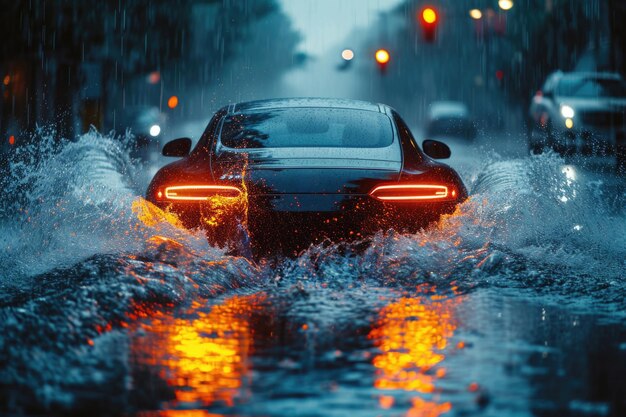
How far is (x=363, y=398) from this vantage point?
4.63 m

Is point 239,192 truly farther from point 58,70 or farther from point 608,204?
point 58,70

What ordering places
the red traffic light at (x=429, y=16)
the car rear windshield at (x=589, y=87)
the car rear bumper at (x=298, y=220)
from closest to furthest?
1. the car rear bumper at (x=298, y=220)
2. the car rear windshield at (x=589, y=87)
3. the red traffic light at (x=429, y=16)

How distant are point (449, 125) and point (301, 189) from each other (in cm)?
4170

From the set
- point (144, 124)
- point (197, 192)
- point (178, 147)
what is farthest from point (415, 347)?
point (144, 124)

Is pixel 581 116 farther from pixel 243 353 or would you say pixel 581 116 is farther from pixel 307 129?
pixel 243 353

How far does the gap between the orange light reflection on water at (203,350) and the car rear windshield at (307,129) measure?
161cm

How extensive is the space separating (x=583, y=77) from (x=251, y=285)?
2227 centimetres

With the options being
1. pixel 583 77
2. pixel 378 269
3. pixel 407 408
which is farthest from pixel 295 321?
pixel 583 77

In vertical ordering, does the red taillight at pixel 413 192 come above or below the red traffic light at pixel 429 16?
above

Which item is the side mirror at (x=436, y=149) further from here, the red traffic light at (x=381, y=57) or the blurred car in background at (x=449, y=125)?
the blurred car in background at (x=449, y=125)

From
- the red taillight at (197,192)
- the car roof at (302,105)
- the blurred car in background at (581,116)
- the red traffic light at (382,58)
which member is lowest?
the blurred car in background at (581,116)

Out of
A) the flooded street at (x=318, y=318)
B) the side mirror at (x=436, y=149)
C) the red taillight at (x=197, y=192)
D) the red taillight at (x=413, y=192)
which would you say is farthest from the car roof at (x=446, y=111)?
the red taillight at (x=197, y=192)

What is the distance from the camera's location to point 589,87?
28062mm

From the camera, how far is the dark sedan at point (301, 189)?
292 inches
